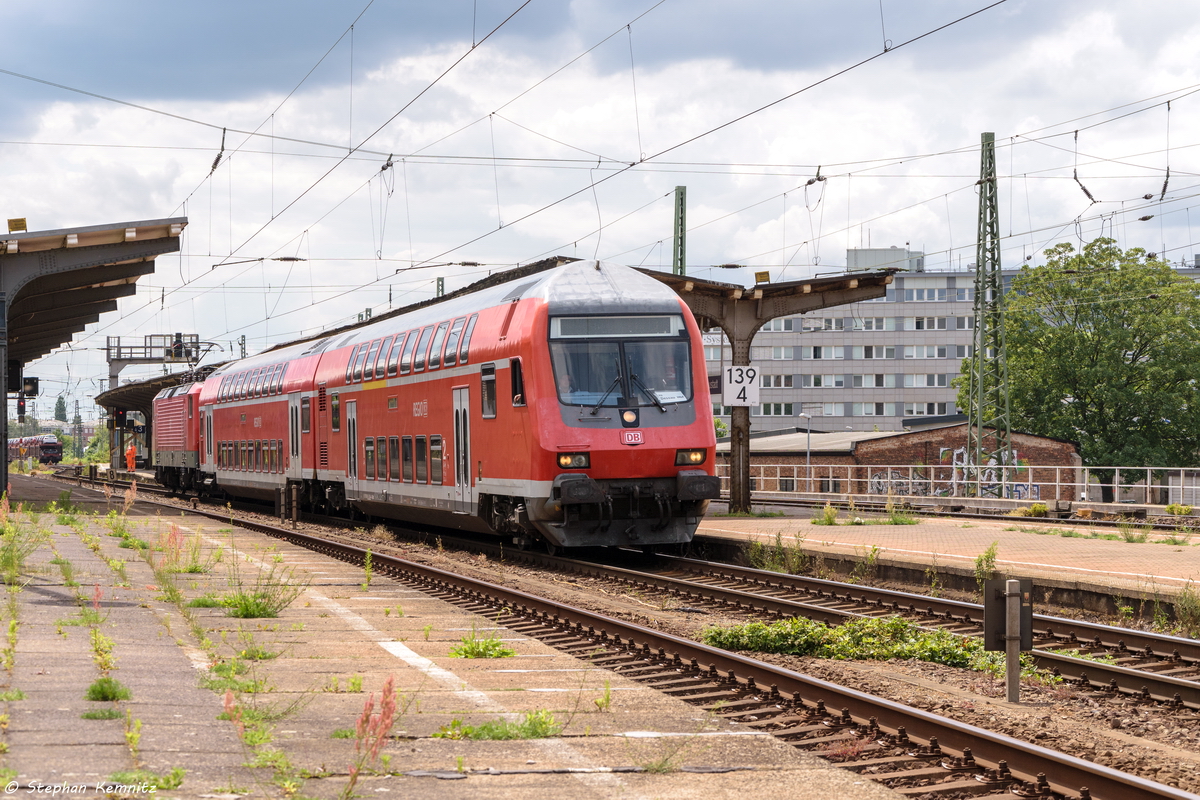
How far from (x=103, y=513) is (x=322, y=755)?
2578 centimetres

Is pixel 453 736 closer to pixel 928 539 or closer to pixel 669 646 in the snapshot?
pixel 669 646

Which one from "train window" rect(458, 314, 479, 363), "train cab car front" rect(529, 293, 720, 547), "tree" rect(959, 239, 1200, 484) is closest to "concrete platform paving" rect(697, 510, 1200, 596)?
"train cab car front" rect(529, 293, 720, 547)

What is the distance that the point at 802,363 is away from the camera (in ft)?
352

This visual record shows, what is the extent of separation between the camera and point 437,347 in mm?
20125

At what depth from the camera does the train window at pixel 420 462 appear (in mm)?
20663

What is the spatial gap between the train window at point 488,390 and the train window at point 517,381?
735 mm

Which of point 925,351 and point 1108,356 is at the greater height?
point 925,351

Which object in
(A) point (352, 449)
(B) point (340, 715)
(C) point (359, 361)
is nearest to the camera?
(B) point (340, 715)

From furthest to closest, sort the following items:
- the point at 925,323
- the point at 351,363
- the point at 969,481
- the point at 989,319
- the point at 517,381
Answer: the point at 925,323 < the point at 989,319 < the point at 969,481 < the point at 351,363 < the point at 517,381

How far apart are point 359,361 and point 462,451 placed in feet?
20.8

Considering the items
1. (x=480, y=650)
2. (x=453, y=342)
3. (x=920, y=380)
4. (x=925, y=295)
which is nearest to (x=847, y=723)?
(x=480, y=650)

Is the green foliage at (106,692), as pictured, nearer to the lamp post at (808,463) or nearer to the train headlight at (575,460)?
the train headlight at (575,460)

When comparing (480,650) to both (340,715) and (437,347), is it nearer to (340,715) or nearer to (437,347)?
(340,715)

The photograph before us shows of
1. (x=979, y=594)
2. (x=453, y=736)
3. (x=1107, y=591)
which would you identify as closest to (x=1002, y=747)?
(x=453, y=736)
